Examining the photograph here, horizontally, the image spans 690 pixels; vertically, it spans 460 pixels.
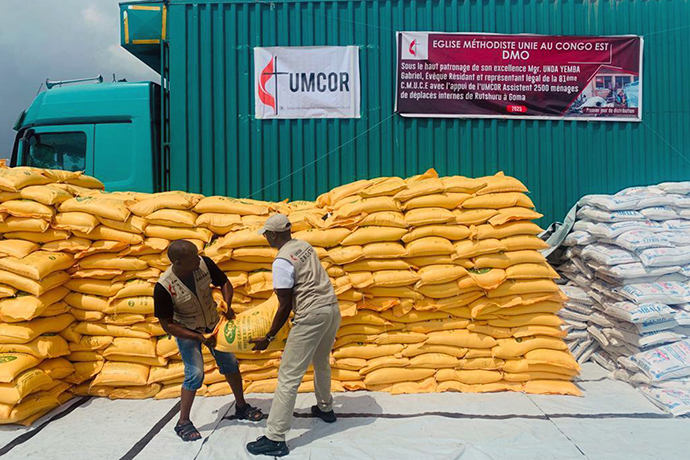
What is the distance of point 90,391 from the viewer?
13.1 ft

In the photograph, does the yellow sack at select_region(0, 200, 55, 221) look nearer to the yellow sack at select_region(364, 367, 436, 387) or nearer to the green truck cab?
the green truck cab

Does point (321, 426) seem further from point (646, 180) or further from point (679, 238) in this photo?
point (646, 180)

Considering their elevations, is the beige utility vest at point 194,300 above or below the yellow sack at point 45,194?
below

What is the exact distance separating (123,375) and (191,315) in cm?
118

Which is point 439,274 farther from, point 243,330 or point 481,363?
point 243,330

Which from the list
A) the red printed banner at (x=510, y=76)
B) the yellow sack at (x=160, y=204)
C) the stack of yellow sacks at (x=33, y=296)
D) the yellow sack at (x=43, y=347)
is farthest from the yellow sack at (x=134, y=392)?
the red printed banner at (x=510, y=76)

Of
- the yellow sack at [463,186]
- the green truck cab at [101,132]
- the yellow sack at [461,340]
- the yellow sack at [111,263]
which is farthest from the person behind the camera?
the green truck cab at [101,132]

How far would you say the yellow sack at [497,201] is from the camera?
4223 mm

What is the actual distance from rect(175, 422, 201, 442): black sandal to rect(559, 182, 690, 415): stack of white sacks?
147 inches

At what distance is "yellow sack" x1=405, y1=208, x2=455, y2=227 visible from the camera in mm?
4117

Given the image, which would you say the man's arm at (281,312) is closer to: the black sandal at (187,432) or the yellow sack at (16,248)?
the black sandal at (187,432)

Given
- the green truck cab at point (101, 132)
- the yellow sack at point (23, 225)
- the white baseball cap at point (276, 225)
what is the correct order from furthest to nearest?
1. the green truck cab at point (101, 132)
2. the yellow sack at point (23, 225)
3. the white baseball cap at point (276, 225)

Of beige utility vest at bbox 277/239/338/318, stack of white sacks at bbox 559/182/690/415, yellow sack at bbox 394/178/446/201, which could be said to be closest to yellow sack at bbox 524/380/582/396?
stack of white sacks at bbox 559/182/690/415

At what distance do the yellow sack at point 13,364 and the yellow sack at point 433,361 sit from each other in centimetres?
312
